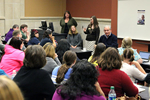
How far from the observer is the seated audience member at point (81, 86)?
2.12 metres

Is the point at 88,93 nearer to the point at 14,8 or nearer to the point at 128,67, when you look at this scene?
the point at 128,67

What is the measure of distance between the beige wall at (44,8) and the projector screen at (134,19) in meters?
3.84

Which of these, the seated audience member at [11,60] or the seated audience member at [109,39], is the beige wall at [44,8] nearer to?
the seated audience member at [109,39]

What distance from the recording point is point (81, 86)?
2131 mm

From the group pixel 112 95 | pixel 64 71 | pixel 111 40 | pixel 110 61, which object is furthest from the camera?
pixel 111 40

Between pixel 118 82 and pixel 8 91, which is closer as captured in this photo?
pixel 8 91

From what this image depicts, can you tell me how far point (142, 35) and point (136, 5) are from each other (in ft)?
3.30

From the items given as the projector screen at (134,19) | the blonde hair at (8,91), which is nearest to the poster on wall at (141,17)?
the projector screen at (134,19)

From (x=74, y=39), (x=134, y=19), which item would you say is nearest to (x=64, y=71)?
(x=74, y=39)

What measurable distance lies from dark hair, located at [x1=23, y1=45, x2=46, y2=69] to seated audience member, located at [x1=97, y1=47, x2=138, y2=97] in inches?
29.7

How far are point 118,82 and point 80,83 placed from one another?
101 centimetres

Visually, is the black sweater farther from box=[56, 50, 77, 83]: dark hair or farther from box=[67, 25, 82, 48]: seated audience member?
box=[67, 25, 82, 48]: seated audience member

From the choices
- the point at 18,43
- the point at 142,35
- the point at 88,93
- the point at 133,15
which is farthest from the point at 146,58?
the point at 88,93

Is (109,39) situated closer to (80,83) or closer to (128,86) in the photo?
(128,86)
